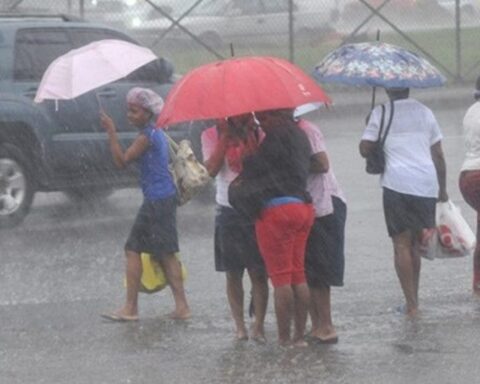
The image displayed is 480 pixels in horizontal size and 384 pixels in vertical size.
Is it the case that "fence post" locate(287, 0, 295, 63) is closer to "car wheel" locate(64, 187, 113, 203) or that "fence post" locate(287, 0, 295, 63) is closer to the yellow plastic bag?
"car wheel" locate(64, 187, 113, 203)

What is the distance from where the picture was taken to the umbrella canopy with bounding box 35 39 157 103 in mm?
8953

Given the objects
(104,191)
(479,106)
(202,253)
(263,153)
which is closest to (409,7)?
(104,191)

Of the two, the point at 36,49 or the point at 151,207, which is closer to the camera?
the point at 151,207

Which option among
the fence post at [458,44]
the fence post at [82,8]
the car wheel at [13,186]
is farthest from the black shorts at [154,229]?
the fence post at [458,44]

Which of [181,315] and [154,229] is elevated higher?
[154,229]

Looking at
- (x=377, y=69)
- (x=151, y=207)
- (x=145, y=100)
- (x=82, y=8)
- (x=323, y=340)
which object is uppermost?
(x=377, y=69)

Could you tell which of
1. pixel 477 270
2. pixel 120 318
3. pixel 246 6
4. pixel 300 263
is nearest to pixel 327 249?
pixel 300 263

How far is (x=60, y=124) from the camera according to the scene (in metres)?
13.2

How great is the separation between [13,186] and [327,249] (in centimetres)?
516

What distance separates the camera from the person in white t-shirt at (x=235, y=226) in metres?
8.21

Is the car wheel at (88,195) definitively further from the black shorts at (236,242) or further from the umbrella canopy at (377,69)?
the black shorts at (236,242)

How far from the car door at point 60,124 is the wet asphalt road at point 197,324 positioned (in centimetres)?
53

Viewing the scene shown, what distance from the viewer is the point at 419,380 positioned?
779 centimetres

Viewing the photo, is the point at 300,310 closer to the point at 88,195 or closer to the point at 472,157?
the point at 472,157
